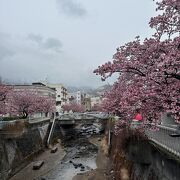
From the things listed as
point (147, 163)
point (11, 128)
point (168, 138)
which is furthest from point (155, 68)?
point (11, 128)

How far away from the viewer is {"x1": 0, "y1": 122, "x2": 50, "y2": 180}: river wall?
34.5 metres

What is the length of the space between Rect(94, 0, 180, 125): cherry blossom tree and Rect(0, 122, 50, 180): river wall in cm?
2145

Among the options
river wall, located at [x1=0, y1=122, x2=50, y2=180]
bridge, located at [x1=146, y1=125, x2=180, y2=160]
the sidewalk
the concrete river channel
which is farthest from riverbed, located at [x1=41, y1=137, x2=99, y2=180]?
bridge, located at [x1=146, y1=125, x2=180, y2=160]

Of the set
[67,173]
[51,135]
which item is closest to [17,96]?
[51,135]

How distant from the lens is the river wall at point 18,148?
34469 millimetres

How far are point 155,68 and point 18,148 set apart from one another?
31417 mm

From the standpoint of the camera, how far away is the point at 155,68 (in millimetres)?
13297

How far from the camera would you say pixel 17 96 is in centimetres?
5938

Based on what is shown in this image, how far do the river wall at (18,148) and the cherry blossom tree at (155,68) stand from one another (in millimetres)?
21451

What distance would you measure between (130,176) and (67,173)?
44.2 ft

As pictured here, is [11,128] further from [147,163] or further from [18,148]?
[147,163]

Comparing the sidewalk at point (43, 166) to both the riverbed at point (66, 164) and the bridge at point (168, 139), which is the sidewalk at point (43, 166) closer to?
the riverbed at point (66, 164)

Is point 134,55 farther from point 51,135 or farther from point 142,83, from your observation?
point 51,135

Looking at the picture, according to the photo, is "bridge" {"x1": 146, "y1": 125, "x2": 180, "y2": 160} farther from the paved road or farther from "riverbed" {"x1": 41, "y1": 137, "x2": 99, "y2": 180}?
"riverbed" {"x1": 41, "y1": 137, "x2": 99, "y2": 180}
